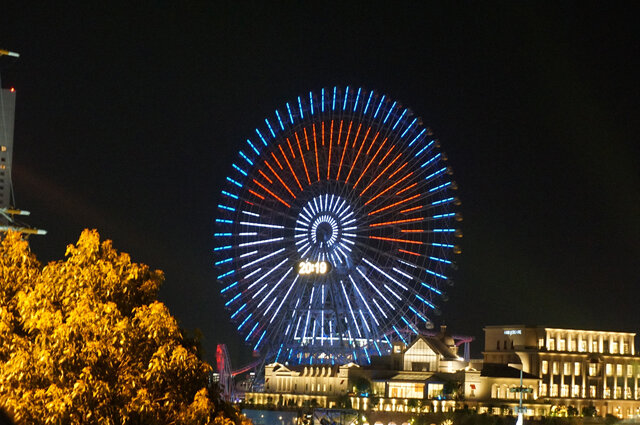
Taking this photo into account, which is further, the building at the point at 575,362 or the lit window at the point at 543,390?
the building at the point at 575,362

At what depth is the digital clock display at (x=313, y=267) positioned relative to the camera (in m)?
96.1

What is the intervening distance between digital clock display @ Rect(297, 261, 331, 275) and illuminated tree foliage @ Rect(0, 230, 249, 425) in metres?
75.5

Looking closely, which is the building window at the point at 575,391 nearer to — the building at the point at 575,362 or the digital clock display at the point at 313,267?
the building at the point at 575,362

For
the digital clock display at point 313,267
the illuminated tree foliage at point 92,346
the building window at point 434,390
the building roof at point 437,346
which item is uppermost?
the digital clock display at point 313,267

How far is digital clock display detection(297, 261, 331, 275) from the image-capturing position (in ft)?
315

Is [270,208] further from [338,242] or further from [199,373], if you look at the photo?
[199,373]

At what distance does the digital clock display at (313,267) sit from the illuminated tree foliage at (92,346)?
7547 cm

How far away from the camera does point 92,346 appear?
1800cm

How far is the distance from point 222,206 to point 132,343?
268ft

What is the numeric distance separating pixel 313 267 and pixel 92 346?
78559 mm

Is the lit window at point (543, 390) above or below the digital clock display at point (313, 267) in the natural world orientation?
below

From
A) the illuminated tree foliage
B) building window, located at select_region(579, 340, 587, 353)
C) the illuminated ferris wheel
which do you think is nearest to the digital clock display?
the illuminated ferris wheel

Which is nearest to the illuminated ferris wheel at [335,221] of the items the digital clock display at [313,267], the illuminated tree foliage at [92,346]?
the digital clock display at [313,267]

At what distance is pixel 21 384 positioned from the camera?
693 inches
